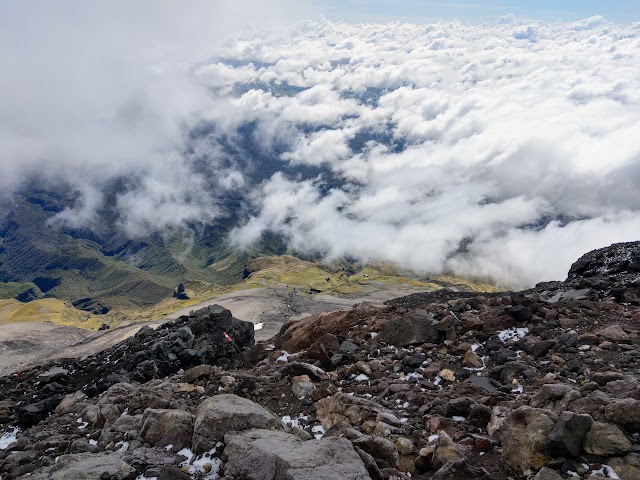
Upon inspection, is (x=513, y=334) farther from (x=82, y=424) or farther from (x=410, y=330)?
(x=82, y=424)

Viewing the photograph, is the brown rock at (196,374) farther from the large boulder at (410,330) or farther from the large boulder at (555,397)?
the large boulder at (555,397)

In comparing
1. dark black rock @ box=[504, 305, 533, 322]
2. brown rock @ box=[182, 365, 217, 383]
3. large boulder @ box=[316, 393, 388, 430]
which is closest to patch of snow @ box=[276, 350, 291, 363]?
brown rock @ box=[182, 365, 217, 383]

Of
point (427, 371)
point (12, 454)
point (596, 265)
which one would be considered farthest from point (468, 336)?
point (596, 265)

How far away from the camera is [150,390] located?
2094 cm

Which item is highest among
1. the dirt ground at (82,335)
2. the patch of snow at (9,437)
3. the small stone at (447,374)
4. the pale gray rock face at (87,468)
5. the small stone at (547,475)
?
the pale gray rock face at (87,468)

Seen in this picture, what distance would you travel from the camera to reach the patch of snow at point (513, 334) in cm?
2473

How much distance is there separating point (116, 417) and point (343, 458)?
11221mm

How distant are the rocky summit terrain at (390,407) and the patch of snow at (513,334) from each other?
2.4 inches

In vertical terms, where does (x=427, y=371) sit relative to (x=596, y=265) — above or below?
below

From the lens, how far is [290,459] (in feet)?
39.1

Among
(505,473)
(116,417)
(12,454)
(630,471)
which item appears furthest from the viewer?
(116,417)

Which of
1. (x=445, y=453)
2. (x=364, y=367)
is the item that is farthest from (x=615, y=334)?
(x=445, y=453)

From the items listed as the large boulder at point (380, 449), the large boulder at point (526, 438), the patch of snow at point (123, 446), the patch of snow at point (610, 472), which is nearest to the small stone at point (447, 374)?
the large boulder at point (526, 438)

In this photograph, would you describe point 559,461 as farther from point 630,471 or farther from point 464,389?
point 464,389
